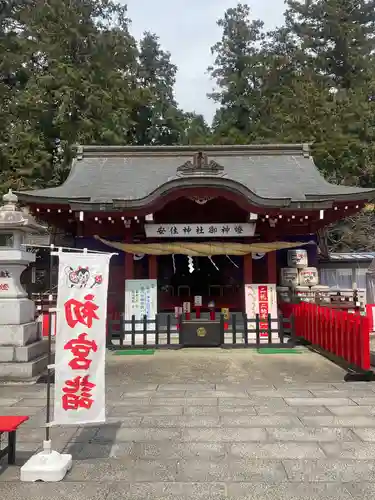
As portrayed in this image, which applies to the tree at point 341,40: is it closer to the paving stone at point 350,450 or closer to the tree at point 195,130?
the tree at point 195,130

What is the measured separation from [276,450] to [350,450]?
2.36ft

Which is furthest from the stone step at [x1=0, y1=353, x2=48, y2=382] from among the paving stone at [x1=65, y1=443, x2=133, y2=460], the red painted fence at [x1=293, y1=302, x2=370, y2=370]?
the red painted fence at [x1=293, y1=302, x2=370, y2=370]

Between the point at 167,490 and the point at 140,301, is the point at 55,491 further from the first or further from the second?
the point at 140,301

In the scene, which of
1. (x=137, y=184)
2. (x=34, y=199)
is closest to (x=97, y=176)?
(x=137, y=184)

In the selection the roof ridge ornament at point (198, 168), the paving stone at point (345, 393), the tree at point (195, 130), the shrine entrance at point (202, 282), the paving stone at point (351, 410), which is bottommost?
the paving stone at point (345, 393)

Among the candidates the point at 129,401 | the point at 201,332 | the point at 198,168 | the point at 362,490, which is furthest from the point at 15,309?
the point at 198,168

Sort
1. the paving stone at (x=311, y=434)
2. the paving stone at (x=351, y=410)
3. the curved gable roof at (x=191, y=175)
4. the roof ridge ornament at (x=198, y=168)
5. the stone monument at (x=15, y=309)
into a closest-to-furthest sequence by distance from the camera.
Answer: the paving stone at (x=311, y=434)
the paving stone at (x=351, y=410)
the stone monument at (x=15, y=309)
the curved gable roof at (x=191, y=175)
the roof ridge ornament at (x=198, y=168)

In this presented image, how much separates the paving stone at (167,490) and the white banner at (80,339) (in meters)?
0.81

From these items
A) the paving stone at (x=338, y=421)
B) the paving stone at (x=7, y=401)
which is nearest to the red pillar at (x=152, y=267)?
the paving stone at (x=7, y=401)

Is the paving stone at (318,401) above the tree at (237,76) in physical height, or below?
below

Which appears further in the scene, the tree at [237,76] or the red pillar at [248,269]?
the tree at [237,76]

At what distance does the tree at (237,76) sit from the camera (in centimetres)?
3682

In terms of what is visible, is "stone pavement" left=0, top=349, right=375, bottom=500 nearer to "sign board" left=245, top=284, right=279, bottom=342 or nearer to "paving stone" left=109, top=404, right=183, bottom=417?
"paving stone" left=109, top=404, right=183, bottom=417

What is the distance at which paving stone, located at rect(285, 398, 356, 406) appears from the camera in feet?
19.6
